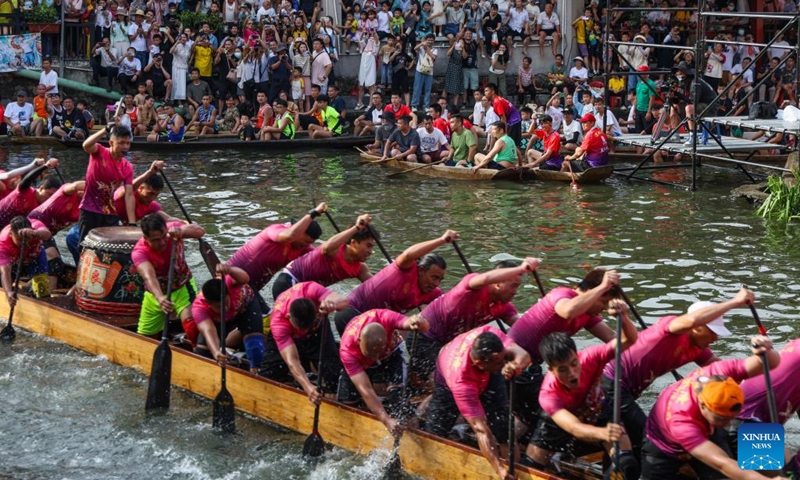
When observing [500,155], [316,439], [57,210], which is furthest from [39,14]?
[316,439]

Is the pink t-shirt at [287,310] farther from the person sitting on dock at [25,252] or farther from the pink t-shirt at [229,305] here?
the person sitting on dock at [25,252]

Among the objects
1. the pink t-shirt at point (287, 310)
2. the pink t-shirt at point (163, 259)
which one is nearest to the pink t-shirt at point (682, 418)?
the pink t-shirt at point (287, 310)

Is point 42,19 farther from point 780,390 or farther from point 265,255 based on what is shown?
point 780,390

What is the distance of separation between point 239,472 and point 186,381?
1.68 metres

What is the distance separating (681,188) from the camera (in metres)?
19.5

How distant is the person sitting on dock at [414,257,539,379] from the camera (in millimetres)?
8922

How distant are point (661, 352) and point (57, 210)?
7.59 m

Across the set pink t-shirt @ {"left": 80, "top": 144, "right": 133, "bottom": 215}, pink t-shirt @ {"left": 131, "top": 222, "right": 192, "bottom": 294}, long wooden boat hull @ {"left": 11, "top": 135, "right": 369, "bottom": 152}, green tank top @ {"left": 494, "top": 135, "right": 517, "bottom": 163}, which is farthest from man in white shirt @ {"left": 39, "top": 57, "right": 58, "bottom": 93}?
pink t-shirt @ {"left": 131, "top": 222, "right": 192, "bottom": 294}

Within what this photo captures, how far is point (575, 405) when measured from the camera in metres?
8.01

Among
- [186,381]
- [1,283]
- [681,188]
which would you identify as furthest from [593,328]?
[681,188]

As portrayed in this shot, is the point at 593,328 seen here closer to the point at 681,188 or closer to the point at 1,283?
the point at 1,283

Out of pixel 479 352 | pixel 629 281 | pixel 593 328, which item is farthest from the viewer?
pixel 629 281

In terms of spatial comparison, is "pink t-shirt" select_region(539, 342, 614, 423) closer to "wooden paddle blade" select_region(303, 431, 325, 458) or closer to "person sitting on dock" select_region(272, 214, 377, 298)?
"wooden paddle blade" select_region(303, 431, 325, 458)

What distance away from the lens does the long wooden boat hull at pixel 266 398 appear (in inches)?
335
